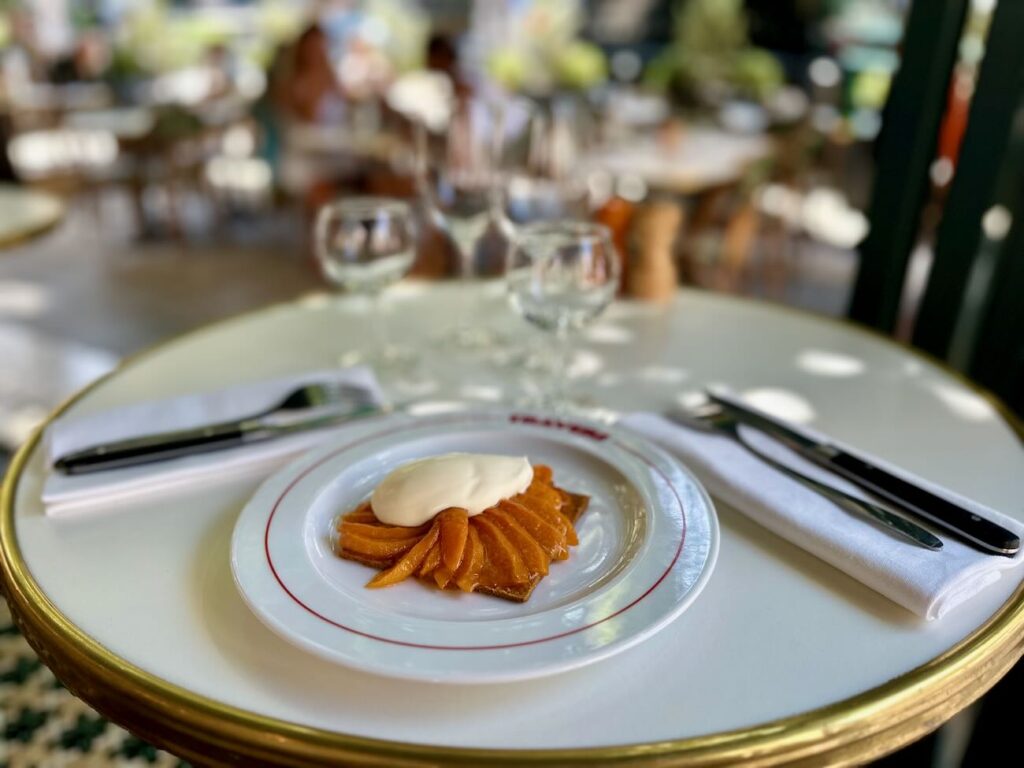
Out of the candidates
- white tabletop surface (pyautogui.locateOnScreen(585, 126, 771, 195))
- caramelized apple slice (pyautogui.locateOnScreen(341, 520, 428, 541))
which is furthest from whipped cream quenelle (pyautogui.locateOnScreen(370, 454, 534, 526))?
white tabletop surface (pyautogui.locateOnScreen(585, 126, 771, 195))

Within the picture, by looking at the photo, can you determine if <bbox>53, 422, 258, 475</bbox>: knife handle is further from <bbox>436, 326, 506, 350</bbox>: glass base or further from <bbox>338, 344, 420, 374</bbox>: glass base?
<bbox>436, 326, 506, 350</bbox>: glass base

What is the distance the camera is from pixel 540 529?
2.66 ft

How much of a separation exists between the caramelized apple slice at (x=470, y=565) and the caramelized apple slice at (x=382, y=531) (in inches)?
1.8

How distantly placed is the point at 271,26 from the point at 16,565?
9029 mm

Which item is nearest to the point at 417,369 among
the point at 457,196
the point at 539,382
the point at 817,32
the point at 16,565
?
the point at 539,382

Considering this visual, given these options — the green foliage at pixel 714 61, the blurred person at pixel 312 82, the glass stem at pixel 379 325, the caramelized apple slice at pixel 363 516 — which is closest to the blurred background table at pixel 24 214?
the glass stem at pixel 379 325

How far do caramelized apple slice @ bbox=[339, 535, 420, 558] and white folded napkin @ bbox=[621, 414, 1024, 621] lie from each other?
1.15 ft

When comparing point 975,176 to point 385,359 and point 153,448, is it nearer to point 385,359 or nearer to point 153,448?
point 385,359

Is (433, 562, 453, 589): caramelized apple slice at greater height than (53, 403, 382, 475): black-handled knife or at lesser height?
greater

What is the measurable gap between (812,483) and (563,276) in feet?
1.28

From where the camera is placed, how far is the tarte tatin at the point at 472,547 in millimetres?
775

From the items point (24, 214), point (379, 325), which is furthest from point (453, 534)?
point (24, 214)

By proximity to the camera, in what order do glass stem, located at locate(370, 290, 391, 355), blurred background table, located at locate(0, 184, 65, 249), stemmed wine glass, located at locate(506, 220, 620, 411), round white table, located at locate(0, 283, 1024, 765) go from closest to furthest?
round white table, located at locate(0, 283, 1024, 765), stemmed wine glass, located at locate(506, 220, 620, 411), glass stem, located at locate(370, 290, 391, 355), blurred background table, located at locate(0, 184, 65, 249)

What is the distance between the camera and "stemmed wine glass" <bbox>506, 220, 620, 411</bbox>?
1.08 metres
